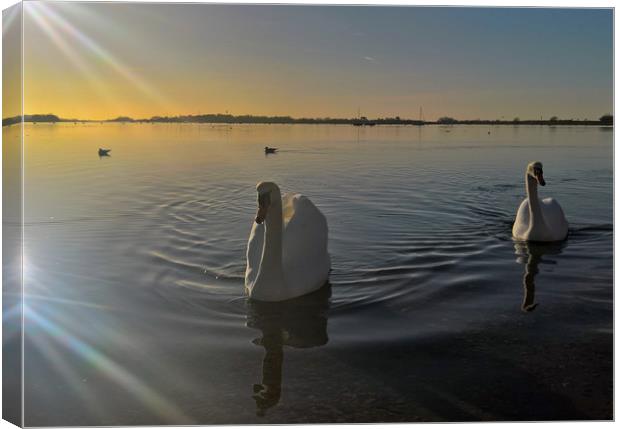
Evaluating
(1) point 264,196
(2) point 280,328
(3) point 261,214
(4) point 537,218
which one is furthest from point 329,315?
(4) point 537,218

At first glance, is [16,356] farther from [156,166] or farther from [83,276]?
[156,166]

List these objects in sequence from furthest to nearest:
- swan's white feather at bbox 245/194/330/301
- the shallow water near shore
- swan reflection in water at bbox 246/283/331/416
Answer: swan's white feather at bbox 245/194/330/301 → swan reflection in water at bbox 246/283/331/416 → the shallow water near shore

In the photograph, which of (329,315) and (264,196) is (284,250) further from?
(329,315)

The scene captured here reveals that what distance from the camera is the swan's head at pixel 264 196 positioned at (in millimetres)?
7594

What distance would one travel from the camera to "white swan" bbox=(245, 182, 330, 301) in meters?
7.85

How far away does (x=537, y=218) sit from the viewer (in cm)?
1109

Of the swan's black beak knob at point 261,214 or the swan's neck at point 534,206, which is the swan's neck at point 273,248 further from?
the swan's neck at point 534,206

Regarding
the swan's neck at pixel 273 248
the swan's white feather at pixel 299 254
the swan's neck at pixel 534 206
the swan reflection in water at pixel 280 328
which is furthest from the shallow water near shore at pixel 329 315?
the swan's neck at pixel 534 206

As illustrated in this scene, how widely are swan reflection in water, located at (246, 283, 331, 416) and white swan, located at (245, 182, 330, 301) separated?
0.45 feet

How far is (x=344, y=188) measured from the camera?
1673 cm

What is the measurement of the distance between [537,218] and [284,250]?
4919mm

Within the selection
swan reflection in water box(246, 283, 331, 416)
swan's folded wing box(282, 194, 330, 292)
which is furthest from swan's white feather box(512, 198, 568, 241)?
swan reflection in water box(246, 283, 331, 416)

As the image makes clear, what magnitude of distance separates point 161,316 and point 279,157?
18.4 meters

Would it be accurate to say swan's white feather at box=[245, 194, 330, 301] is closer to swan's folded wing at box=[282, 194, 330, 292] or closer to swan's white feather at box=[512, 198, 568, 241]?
swan's folded wing at box=[282, 194, 330, 292]
